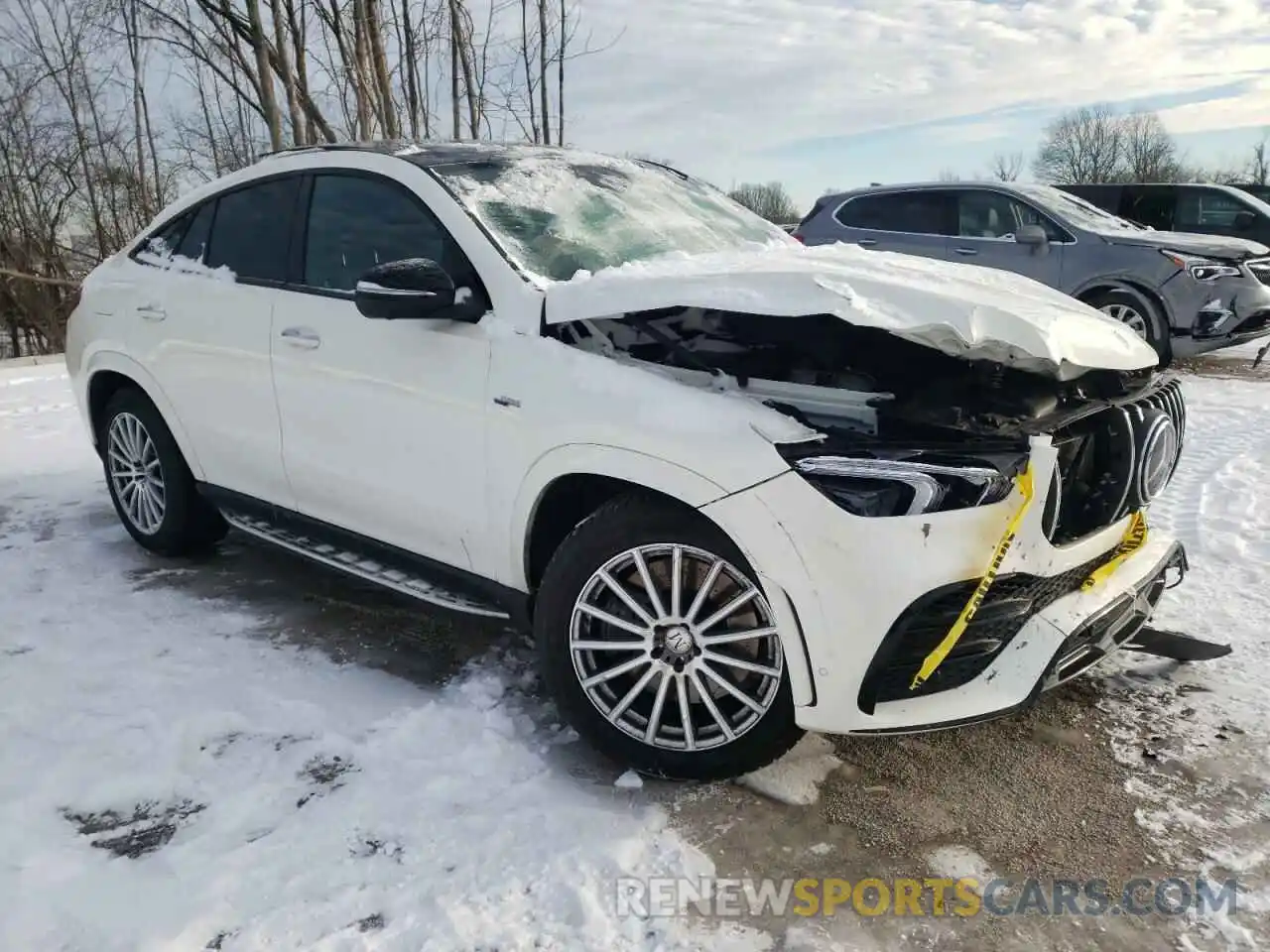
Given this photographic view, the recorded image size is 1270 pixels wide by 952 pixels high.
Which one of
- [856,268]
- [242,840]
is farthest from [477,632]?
[856,268]

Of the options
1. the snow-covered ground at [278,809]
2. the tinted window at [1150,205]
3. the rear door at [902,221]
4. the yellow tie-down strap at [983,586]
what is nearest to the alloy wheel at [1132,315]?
the rear door at [902,221]

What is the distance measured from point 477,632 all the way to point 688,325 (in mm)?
1628

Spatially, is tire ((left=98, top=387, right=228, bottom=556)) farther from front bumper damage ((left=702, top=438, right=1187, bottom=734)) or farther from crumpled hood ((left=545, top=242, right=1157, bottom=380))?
front bumper damage ((left=702, top=438, right=1187, bottom=734))

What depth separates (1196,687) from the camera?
10.5 ft

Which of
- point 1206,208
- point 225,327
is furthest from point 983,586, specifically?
point 1206,208

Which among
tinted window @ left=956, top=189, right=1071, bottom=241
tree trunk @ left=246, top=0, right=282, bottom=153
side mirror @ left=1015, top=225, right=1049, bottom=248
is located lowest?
side mirror @ left=1015, top=225, right=1049, bottom=248

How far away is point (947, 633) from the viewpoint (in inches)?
90.8

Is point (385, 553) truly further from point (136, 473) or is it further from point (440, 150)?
point (136, 473)

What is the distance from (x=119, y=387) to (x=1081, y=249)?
8072 mm

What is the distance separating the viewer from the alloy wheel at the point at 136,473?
14.5ft

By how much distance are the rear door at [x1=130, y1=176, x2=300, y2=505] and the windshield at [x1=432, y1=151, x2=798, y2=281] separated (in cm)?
95

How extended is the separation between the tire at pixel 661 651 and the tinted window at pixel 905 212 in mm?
8120

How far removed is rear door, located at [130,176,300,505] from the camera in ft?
12.2

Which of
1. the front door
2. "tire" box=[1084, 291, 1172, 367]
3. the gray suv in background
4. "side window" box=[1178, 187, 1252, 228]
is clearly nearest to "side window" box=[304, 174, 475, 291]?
the front door
